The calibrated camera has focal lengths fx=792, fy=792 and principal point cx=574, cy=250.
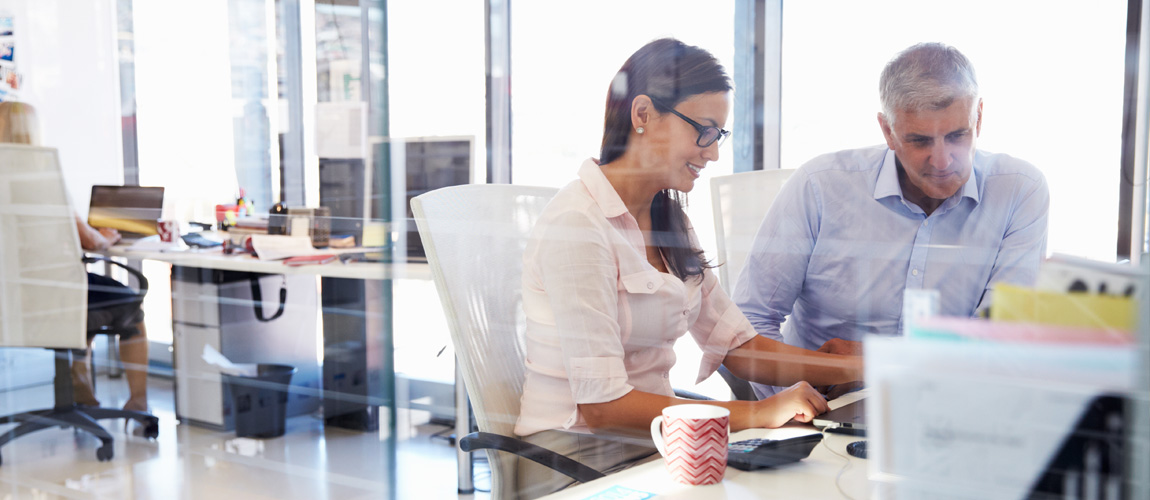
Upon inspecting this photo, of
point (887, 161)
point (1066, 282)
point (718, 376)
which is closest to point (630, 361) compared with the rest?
point (718, 376)

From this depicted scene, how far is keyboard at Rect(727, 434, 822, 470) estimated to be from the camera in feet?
3.07

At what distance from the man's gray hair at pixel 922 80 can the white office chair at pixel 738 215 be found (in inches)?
7.9

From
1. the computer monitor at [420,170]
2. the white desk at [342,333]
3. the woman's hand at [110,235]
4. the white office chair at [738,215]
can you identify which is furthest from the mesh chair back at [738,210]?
the woman's hand at [110,235]

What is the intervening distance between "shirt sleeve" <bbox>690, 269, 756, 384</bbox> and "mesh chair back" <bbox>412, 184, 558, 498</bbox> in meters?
0.29

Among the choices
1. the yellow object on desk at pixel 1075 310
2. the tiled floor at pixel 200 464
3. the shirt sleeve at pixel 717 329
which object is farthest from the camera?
the tiled floor at pixel 200 464

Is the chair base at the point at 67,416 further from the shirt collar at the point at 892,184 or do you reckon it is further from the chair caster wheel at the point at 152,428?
the shirt collar at the point at 892,184

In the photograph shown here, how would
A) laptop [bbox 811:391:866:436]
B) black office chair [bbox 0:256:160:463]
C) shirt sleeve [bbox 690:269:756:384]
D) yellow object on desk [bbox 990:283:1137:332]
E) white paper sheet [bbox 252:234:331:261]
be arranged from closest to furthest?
yellow object on desk [bbox 990:283:1137:332] → laptop [bbox 811:391:866:436] → shirt sleeve [bbox 690:269:756:384] → black office chair [bbox 0:256:160:463] → white paper sheet [bbox 252:234:331:261]

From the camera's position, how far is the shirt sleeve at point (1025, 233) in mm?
856

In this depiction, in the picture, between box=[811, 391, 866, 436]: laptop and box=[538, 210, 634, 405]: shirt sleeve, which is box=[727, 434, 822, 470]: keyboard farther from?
box=[538, 210, 634, 405]: shirt sleeve

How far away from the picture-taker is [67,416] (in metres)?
2.47

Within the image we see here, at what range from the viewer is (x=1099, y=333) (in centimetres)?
55

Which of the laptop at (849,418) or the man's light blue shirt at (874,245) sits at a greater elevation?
the man's light blue shirt at (874,245)

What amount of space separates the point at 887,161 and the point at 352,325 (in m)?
2.49

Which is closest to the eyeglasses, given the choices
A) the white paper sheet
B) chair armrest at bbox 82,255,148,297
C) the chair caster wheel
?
the white paper sheet
